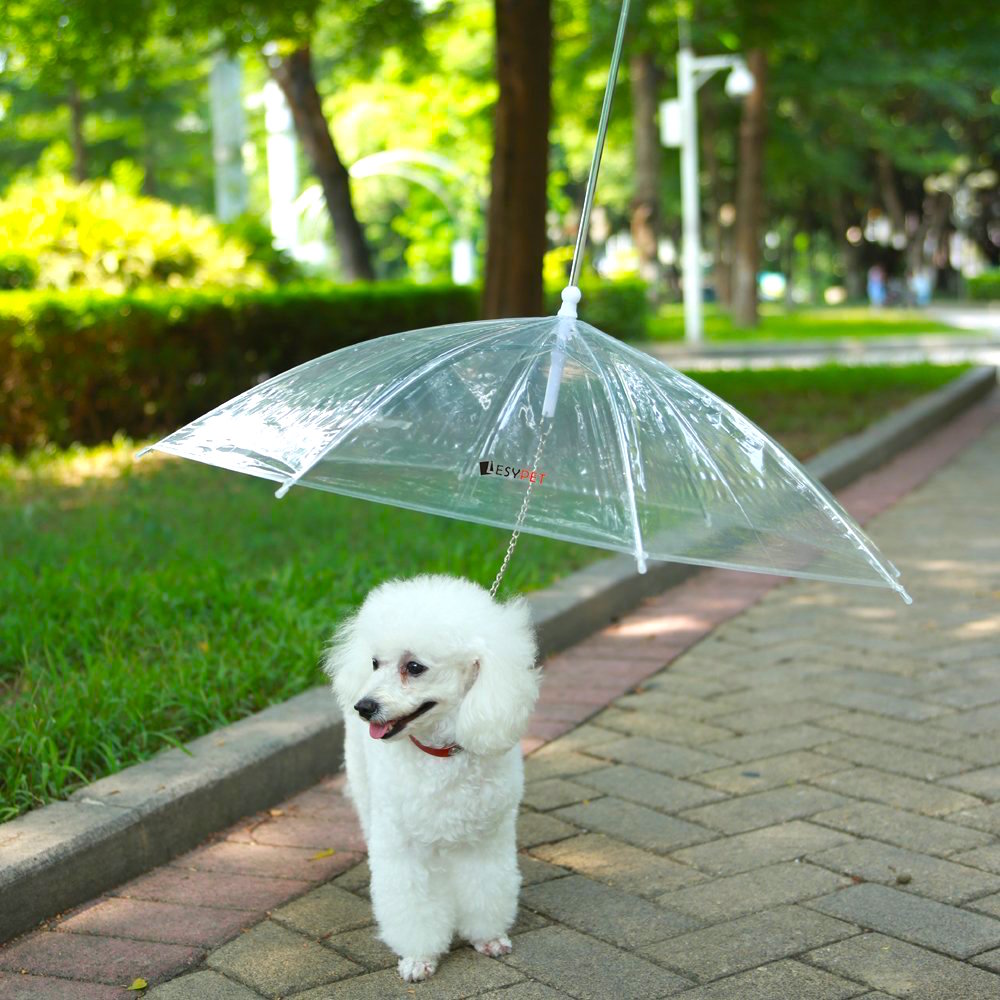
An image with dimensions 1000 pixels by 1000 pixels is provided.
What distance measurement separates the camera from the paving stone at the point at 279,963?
9.61 feet

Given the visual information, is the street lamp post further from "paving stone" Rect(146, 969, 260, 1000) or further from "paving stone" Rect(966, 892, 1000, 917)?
"paving stone" Rect(146, 969, 260, 1000)

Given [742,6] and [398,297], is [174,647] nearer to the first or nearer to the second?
[398,297]

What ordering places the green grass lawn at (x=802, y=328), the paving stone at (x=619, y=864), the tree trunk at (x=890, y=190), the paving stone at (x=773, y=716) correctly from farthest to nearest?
the tree trunk at (x=890, y=190), the green grass lawn at (x=802, y=328), the paving stone at (x=773, y=716), the paving stone at (x=619, y=864)

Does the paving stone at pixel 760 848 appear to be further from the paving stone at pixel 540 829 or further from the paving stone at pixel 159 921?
the paving stone at pixel 159 921

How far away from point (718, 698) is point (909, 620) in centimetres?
144

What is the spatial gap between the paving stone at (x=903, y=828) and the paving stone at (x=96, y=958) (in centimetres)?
181

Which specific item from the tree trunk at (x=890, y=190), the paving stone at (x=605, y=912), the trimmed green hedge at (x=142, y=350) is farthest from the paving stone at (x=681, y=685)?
the tree trunk at (x=890, y=190)

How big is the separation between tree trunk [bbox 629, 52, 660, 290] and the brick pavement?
859 inches

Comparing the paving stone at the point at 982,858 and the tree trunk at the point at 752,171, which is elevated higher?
the tree trunk at the point at 752,171

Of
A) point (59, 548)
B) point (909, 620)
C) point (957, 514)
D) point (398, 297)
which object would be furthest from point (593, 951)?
point (398, 297)

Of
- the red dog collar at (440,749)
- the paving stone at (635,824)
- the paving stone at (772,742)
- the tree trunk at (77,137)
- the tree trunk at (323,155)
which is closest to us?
the red dog collar at (440,749)

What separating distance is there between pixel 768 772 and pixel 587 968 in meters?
1.37

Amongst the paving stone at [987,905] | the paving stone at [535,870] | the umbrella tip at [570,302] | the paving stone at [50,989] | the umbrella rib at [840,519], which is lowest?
the paving stone at [987,905]

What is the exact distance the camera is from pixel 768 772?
4.18 m
